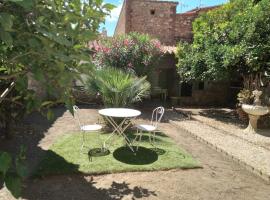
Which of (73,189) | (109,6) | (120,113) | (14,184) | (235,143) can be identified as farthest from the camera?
(235,143)

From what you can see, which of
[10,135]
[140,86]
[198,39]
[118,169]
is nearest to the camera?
[118,169]

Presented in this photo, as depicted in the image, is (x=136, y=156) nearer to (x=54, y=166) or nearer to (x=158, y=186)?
(x=158, y=186)

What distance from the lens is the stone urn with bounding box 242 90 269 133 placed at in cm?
1091

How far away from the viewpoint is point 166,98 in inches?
744

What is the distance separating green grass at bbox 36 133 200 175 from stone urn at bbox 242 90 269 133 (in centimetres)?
377

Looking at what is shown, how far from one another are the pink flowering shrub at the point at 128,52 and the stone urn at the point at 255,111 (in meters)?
5.28

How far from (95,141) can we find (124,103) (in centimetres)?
198

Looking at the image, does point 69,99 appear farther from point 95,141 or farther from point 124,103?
point 124,103

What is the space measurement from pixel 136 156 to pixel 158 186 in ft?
5.77

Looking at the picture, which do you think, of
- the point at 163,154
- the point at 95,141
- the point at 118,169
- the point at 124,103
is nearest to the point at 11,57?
the point at 118,169

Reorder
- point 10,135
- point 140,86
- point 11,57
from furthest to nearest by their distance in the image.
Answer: point 140,86 → point 10,135 → point 11,57

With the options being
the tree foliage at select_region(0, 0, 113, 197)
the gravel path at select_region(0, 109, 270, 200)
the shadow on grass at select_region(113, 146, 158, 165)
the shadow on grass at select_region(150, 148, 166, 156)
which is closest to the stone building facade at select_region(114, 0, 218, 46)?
the shadow on grass at select_region(150, 148, 166, 156)

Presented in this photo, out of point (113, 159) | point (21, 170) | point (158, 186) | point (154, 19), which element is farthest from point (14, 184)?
point (154, 19)

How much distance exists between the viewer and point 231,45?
1252 centimetres
